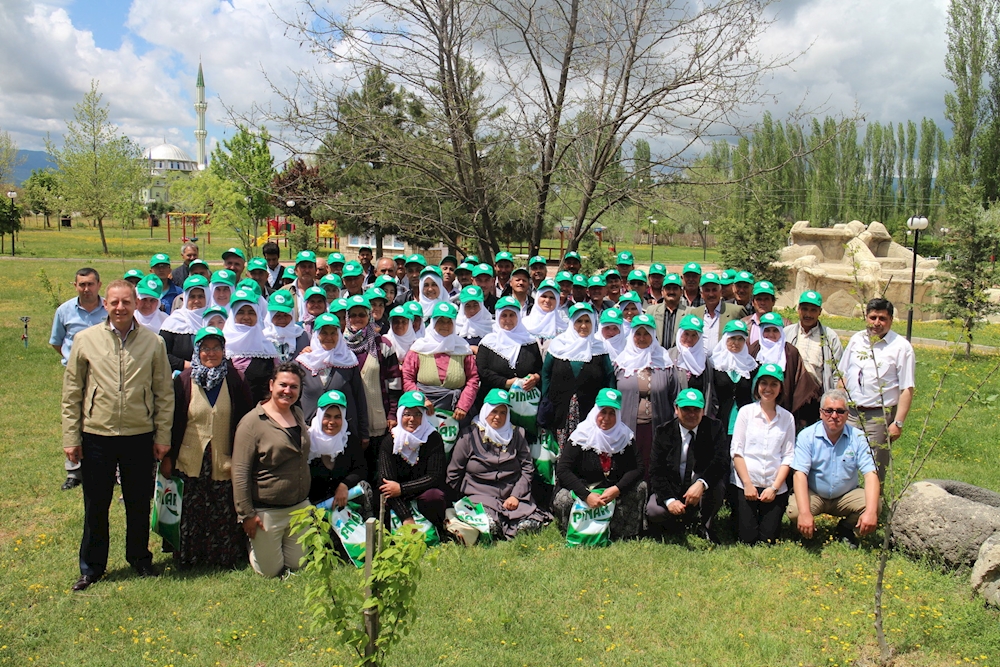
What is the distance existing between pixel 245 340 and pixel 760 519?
411cm

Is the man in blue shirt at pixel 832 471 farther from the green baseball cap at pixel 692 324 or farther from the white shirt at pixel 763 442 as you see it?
the green baseball cap at pixel 692 324

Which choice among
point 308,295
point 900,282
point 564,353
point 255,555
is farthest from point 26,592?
point 900,282

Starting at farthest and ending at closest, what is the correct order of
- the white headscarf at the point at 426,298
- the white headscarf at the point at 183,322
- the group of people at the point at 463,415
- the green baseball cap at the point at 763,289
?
the white headscarf at the point at 426,298
the green baseball cap at the point at 763,289
the white headscarf at the point at 183,322
the group of people at the point at 463,415

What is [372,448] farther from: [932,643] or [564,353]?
[932,643]

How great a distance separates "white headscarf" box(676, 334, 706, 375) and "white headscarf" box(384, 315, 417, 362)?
226 centimetres

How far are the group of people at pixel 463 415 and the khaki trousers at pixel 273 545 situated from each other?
0.06ft

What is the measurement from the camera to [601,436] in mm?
5441

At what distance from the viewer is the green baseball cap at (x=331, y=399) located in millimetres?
5043

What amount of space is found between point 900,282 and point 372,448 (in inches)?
791

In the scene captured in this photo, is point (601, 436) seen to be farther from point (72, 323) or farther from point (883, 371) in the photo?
point (72, 323)

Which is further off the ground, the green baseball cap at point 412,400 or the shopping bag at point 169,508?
the green baseball cap at point 412,400

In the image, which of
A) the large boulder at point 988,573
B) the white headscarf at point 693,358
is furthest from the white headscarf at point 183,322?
the large boulder at point 988,573

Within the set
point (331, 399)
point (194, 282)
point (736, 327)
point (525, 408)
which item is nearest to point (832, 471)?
point (736, 327)

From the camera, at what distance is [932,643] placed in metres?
4.14
